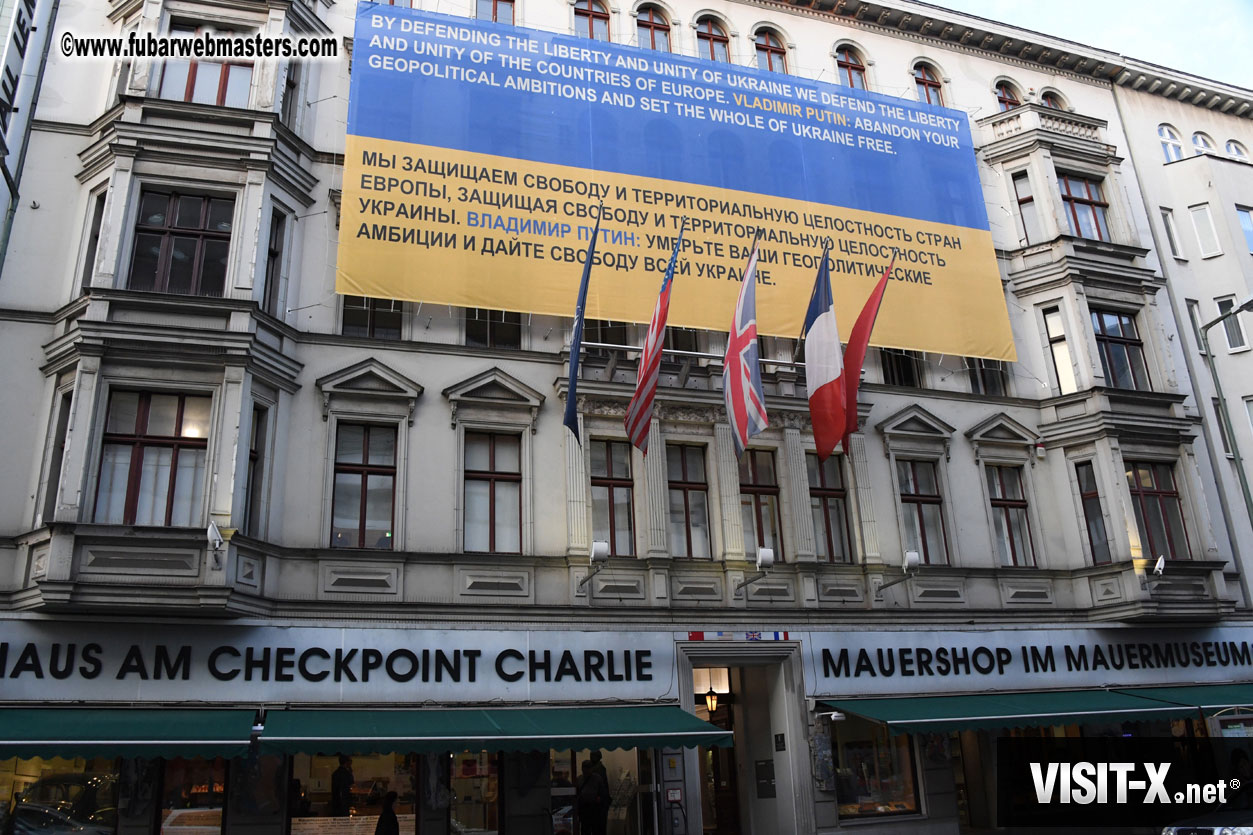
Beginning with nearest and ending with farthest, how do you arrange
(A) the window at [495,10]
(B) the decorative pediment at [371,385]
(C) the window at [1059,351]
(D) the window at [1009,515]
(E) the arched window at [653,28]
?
(B) the decorative pediment at [371,385]
(D) the window at [1009,515]
(A) the window at [495,10]
(C) the window at [1059,351]
(E) the arched window at [653,28]

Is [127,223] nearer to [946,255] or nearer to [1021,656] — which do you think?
[946,255]

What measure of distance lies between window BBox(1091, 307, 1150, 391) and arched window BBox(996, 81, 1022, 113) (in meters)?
6.96

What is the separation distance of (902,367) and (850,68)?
8.85 meters

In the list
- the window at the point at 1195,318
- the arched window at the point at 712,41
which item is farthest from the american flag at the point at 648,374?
the window at the point at 1195,318

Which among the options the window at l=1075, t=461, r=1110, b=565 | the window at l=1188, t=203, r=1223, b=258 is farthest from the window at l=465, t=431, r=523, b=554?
the window at l=1188, t=203, r=1223, b=258

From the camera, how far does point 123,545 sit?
15000 mm

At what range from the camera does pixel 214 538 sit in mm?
15109

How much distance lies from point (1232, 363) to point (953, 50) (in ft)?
39.0

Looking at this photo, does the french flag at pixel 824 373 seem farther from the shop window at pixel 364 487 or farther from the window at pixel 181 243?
the window at pixel 181 243

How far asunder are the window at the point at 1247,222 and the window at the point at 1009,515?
12370 mm

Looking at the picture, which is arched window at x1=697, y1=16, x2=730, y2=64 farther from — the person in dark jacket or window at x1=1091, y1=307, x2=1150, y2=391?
the person in dark jacket

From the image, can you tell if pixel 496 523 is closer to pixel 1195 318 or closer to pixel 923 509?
pixel 923 509

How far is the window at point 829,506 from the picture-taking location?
20.3m

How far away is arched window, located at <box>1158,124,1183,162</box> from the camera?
29.2 metres
